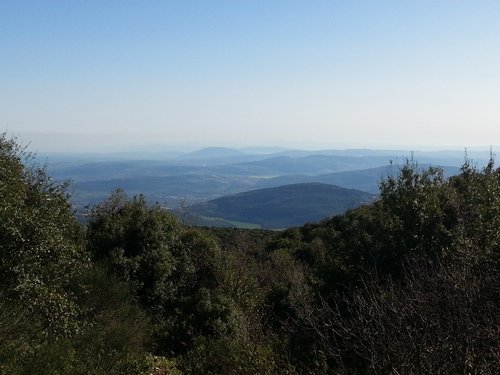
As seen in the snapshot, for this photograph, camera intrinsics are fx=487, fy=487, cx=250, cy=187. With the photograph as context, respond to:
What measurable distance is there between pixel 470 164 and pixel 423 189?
195 inches

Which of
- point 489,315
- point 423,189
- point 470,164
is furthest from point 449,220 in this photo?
point 489,315

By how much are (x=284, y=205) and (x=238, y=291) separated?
139655mm

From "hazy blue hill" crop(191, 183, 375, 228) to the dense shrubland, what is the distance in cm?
11474

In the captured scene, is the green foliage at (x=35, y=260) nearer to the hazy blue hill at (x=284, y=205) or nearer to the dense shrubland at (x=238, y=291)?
the dense shrubland at (x=238, y=291)

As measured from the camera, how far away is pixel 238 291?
19.0 meters

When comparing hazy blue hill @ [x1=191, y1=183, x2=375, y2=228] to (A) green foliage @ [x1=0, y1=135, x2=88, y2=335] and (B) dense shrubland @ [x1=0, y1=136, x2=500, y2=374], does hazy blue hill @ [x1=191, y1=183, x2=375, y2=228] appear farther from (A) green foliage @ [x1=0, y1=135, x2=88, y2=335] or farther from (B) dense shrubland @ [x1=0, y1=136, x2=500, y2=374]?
(A) green foliage @ [x1=0, y1=135, x2=88, y2=335]

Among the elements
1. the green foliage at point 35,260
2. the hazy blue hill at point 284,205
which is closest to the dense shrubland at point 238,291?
the green foliage at point 35,260

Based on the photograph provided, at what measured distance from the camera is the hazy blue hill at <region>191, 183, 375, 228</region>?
14300cm

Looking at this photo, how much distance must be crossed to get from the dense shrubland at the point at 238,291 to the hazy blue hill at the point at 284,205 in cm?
11474

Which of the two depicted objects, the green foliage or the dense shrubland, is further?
the green foliage

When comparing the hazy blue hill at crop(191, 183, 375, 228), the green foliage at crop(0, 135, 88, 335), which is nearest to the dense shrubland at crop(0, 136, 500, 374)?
the green foliage at crop(0, 135, 88, 335)

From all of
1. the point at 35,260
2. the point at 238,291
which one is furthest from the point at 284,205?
the point at 35,260

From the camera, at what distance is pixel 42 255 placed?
12.2m

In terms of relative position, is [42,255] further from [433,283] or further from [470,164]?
[470,164]
